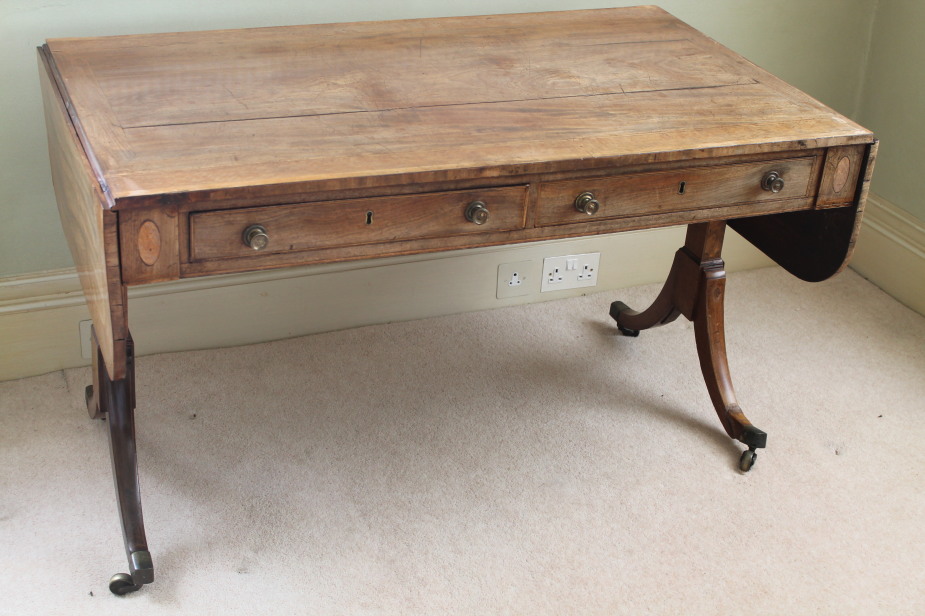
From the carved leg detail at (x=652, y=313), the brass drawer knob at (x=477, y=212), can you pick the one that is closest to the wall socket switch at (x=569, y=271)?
the carved leg detail at (x=652, y=313)

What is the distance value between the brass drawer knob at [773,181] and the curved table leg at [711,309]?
1.28ft

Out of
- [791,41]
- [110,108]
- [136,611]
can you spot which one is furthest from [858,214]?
[136,611]

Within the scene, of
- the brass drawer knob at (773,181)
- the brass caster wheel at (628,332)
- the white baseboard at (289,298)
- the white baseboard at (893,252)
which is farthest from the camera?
the white baseboard at (893,252)

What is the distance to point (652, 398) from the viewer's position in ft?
8.04

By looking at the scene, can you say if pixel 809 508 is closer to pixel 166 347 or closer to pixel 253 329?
pixel 253 329

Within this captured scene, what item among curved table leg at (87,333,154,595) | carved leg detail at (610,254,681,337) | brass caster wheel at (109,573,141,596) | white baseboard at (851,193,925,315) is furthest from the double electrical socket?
brass caster wheel at (109,573,141,596)

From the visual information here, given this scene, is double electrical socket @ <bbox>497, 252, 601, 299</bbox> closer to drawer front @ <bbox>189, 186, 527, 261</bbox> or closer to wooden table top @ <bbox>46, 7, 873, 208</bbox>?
wooden table top @ <bbox>46, 7, 873, 208</bbox>

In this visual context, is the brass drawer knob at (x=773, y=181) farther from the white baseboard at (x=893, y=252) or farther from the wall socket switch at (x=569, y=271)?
the white baseboard at (x=893, y=252)

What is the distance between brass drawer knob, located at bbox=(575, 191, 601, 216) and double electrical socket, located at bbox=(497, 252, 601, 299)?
95cm

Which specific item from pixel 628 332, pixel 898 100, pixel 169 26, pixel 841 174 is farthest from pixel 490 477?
pixel 898 100

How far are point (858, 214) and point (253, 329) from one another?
1.42 m

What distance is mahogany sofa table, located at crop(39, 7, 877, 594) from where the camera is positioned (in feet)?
5.11

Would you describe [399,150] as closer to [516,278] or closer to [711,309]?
[711,309]

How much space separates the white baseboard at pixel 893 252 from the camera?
9.30ft
